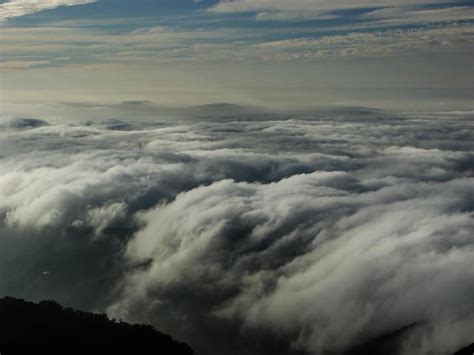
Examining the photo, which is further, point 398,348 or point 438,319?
point 398,348

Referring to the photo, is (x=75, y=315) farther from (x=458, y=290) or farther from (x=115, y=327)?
(x=458, y=290)

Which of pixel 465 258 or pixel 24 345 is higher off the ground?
pixel 24 345

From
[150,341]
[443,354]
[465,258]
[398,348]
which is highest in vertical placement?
[150,341]

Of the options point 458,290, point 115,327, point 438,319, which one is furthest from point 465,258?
point 115,327

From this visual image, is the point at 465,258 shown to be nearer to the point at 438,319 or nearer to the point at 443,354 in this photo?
the point at 438,319

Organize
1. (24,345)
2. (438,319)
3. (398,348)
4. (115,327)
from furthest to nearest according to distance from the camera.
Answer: (398,348) < (438,319) < (115,327) < (24,345)

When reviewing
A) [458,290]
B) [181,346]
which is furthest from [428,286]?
[181,346]

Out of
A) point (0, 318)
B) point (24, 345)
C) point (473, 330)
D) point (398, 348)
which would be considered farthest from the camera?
point (398, 348)
